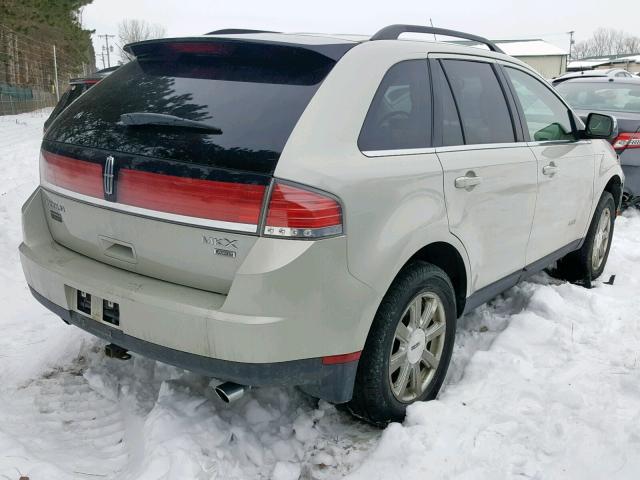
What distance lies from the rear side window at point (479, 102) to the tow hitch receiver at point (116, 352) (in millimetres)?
2069

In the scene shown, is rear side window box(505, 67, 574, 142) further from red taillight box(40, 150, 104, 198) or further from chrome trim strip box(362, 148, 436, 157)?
red taillight box(40, 150, 104, 198)

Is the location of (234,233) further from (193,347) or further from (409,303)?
(409,303)

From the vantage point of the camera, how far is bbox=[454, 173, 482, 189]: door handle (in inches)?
111

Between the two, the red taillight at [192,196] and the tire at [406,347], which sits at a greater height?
the red taillight at [192,196]

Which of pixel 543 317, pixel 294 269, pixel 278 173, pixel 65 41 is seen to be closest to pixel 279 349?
pixel 294 269

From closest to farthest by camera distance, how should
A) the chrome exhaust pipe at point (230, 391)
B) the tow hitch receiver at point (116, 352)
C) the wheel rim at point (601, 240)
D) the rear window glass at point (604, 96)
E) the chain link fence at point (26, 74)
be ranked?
the chrome exhaust pipe at point (230, 391)
the tow hitch receiver at point (116, 352)
the wheel rim at point (601, 240)
the rear window glass at point (604, 96)
the chain link fence at point (26, 74)

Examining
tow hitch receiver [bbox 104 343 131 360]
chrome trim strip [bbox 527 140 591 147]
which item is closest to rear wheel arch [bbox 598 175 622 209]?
chrome trim strip [bbox 527 140 591 147]

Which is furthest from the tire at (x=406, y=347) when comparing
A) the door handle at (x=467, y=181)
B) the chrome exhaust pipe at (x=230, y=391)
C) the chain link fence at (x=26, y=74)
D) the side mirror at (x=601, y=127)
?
the chain link fence at (x=26, y=74)

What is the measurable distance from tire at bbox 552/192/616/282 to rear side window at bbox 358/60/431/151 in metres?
2.53

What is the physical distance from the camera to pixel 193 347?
86.3 inches

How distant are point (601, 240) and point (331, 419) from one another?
329cm

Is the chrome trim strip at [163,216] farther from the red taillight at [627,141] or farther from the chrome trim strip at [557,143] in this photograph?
the red taillight at [627,141]

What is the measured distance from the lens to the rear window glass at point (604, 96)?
25.5 feet

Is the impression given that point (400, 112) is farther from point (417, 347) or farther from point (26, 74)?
point (26, 74)
